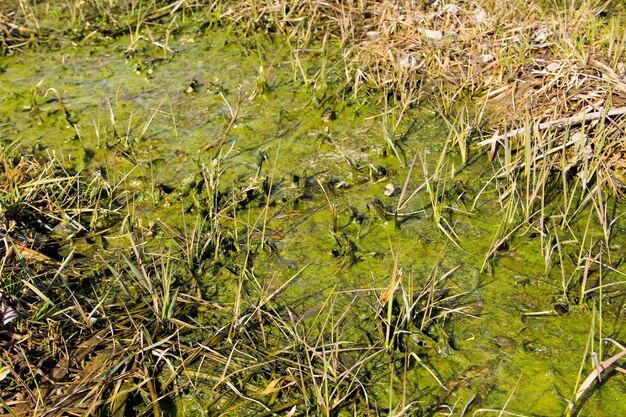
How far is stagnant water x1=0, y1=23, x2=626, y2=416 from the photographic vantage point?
2357 millimetres

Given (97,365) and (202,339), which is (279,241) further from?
(97,365)

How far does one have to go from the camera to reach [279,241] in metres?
2.92

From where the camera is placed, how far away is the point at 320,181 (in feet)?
10.5

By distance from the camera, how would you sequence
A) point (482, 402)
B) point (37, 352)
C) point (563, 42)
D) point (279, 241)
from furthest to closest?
point (563, 42) < point (279, 241) < point (37, 352) < point (482, 402)

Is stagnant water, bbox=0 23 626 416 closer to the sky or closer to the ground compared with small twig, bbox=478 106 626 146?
closer to the ground

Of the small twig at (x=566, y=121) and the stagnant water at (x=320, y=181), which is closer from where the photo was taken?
the stagnant water at (x=320, y=181)

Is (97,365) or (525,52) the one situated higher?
(525,52)

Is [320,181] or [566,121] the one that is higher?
[566,121]

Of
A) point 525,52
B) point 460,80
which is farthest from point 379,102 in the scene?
point 525,52

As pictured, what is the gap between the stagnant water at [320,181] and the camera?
2357 mm

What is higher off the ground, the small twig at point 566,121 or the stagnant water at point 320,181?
the small twig at point 566,121

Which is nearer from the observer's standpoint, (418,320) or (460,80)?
(418,320)

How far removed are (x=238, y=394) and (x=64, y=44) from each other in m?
3.05

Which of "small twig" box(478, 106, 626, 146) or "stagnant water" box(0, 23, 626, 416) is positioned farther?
"small twig" box(478, 106, 626, 146)
